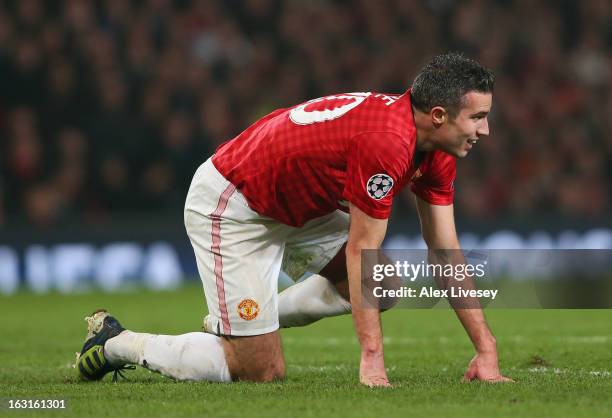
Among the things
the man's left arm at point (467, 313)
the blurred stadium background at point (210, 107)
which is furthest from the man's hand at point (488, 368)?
the blurred stadium background at point (210, 107)

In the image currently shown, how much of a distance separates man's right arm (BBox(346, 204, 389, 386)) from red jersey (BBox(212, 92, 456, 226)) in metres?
0.05

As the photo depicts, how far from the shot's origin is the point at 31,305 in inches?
478

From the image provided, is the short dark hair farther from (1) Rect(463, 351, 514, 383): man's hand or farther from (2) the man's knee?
(2) the man's knee

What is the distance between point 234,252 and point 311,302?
72cm

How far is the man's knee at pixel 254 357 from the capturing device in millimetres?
5980

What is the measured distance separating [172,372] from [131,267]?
327 inches

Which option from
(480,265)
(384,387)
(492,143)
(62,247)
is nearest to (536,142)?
(492,143)

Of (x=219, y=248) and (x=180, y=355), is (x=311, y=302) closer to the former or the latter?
(x=219, y=248)

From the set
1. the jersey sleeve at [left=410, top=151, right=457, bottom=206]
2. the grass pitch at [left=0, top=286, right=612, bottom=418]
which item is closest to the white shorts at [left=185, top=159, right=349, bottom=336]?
the grass pitch at [left=0, top=286, right=612, bottom=418]

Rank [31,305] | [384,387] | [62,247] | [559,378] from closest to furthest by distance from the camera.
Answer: [384,387] → [559,378] → [31,305] → [62,247]

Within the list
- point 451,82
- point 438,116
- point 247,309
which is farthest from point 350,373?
point 451,82

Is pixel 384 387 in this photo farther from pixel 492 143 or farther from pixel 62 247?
pixel 492 143

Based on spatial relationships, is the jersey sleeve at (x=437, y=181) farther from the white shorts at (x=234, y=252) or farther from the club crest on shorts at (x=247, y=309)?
the club crest on shorts at (x=247, y=309)

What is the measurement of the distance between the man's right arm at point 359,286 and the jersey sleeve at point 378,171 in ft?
0.16
